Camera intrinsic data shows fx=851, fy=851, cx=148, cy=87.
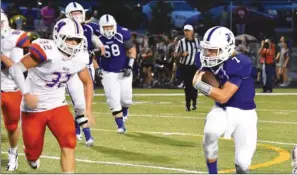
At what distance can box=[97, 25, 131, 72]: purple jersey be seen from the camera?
1267 centimetres

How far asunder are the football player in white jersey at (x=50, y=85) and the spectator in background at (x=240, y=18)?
2113 centimetres

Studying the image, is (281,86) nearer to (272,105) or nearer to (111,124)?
(272,105)

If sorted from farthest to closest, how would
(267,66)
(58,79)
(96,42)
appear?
(267,66) < (96,42) < (58,79)

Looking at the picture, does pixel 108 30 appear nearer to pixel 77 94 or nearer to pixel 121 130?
pixel 121 130

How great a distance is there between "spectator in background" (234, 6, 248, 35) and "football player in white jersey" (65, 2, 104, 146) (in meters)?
16.3

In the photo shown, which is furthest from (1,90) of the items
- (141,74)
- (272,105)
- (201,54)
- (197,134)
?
(141,74)

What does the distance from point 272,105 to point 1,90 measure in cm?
964

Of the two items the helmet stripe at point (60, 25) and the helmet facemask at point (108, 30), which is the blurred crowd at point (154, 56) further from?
the helmet stripe at point (60, 25)

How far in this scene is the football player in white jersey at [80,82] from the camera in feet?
34.8

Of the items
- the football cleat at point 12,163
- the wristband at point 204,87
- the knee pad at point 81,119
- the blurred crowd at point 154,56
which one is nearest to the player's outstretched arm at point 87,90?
the wristband at point 204,87

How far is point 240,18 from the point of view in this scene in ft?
93.9

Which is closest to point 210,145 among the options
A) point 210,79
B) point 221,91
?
point 221,91

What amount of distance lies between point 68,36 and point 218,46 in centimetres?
133

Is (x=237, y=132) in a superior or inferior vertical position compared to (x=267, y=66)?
superior
